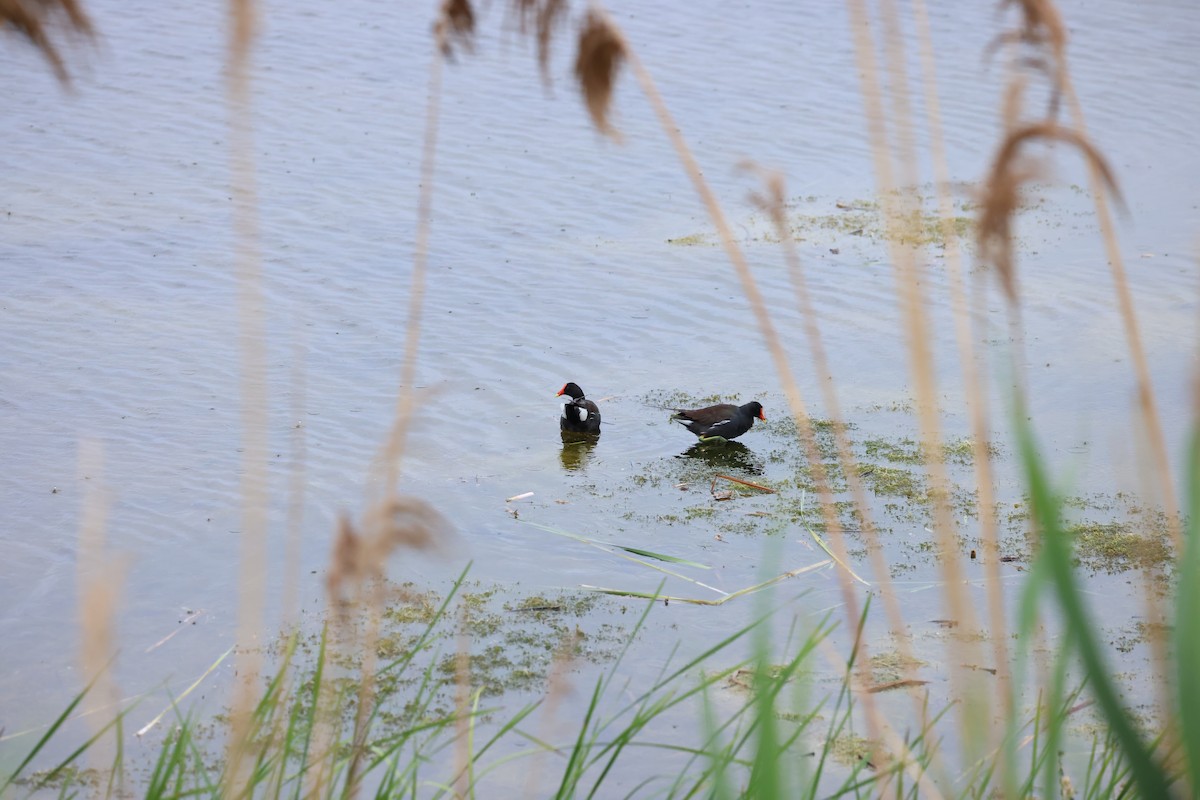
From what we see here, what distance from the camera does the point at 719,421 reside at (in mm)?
7688

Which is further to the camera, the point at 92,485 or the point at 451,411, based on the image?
the point at 451,411

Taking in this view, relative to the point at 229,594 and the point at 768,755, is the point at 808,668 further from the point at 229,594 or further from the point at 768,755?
the point at 229,594

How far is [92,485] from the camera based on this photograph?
679 centimetres

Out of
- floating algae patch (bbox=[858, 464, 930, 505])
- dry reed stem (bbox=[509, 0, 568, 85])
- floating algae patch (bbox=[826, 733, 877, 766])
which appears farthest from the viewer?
floating algae patch (bbox=[858, 464, 930, 505])

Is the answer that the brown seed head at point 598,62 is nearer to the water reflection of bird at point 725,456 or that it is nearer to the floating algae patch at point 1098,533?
the floating algae patch at point 1098,533

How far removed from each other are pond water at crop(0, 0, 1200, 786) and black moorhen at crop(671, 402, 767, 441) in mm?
192

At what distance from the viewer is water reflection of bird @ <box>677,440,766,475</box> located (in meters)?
7.60

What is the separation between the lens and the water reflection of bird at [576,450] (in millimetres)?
7500

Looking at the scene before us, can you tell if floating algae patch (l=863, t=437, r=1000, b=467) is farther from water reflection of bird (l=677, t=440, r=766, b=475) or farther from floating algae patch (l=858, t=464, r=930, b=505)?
water reflection of bird (l=677, t=440, r=766, b=475)

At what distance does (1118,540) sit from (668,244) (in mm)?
5930

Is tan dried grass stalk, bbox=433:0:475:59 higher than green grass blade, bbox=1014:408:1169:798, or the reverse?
tan dried grass stalk, bbox=433:0:475:59

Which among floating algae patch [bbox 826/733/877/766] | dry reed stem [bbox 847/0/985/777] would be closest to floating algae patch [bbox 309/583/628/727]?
floating algae patch [bbox 826/733/877/766]

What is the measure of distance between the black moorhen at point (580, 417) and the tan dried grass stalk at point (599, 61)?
20.0 feet

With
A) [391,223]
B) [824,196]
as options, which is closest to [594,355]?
[391,223]
